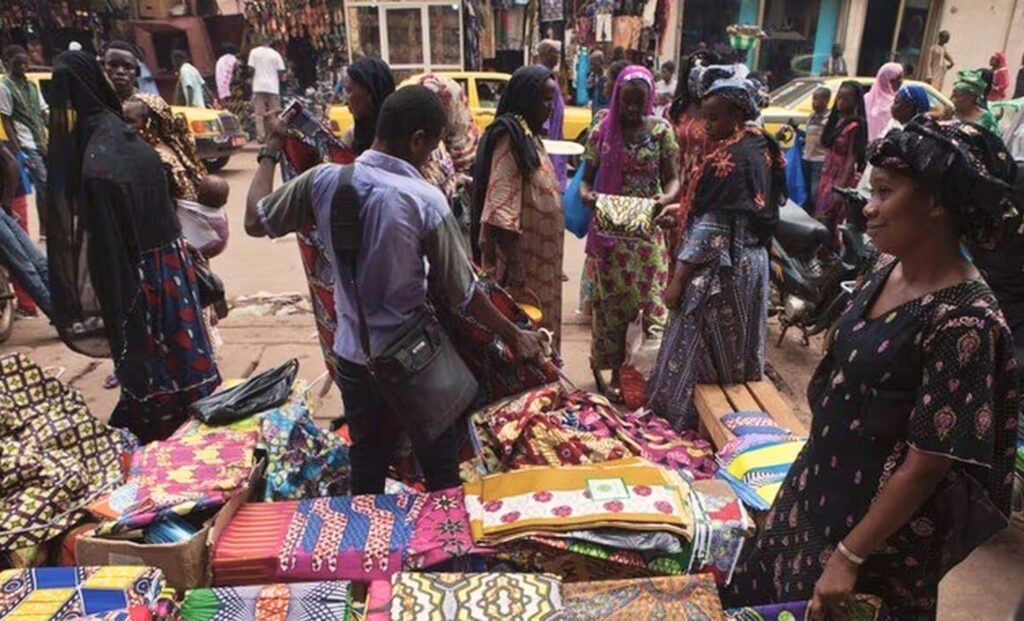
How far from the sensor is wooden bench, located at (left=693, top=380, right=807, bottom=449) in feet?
10.8

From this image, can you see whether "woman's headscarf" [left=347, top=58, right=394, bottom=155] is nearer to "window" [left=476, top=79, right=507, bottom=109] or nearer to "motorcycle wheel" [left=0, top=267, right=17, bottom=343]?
"motorcycle wheel" [left=0, top=267, right=17, bottom=343]

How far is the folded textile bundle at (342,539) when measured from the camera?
2.19m

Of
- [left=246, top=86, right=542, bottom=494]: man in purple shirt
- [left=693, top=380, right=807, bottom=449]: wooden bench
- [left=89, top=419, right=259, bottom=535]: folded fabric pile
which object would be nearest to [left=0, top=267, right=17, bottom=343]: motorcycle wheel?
[left=89, top=419, right=259, bottom=535]: folded fabric pile

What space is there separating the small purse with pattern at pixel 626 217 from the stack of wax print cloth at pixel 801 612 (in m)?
2.38

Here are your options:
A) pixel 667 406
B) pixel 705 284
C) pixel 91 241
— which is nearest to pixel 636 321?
pixel 667 406

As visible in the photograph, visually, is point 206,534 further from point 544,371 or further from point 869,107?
point 869,107

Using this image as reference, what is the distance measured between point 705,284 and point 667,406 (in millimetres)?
756

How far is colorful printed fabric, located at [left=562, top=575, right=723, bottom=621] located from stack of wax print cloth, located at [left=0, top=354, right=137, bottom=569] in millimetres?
1804

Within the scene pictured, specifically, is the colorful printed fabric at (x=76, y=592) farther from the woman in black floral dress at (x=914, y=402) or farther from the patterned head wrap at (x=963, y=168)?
the patterned head wrap at (x=963, y=168)

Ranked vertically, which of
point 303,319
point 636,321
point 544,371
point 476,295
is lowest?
point 303,319

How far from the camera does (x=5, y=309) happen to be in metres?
5.20

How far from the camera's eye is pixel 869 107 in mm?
8070

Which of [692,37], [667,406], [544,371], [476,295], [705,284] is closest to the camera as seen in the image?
[476,295]

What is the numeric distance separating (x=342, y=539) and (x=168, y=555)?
52cm
